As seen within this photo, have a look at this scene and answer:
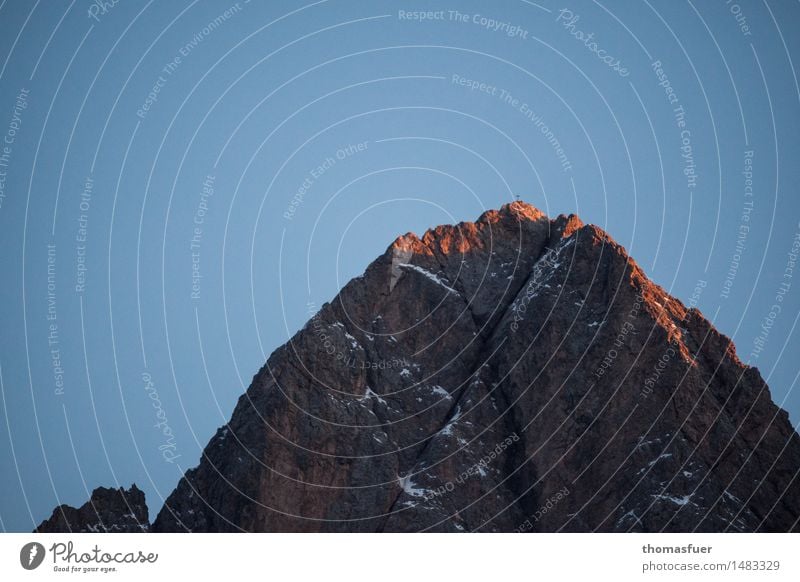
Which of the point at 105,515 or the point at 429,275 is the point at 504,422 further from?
the point at 105,515

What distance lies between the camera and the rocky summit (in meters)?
144

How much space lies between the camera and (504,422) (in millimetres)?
155875

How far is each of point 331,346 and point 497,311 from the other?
24.0 metres

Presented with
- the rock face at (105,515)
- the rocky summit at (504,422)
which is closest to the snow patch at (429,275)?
the rocky summit at (504,422)

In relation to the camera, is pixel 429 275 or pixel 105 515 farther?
pixel 429 275

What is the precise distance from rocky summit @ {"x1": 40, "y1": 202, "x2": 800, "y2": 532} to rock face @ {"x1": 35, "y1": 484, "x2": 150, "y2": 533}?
0.45 metres

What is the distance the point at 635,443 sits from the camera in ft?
479

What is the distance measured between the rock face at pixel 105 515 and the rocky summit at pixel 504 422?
445 mm

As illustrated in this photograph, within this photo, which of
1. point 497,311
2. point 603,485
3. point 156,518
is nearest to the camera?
point 603,485

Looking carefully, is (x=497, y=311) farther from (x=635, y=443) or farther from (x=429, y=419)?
(x=635, y=443)

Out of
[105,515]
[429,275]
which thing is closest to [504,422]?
[429,275]

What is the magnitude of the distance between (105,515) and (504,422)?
49887 mm
